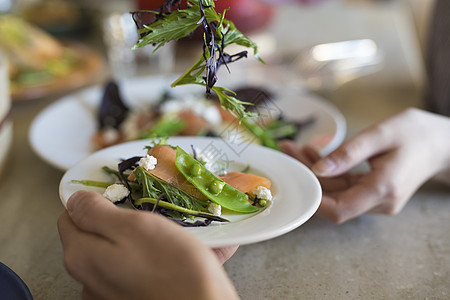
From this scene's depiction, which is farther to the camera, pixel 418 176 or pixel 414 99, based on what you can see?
pixel 414 99

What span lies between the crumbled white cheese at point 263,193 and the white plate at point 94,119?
0.36 meters

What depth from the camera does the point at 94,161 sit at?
0.79 m

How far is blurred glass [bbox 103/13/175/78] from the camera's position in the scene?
5.63 ft

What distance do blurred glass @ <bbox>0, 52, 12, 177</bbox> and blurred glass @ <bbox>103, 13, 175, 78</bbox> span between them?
659 millimetres

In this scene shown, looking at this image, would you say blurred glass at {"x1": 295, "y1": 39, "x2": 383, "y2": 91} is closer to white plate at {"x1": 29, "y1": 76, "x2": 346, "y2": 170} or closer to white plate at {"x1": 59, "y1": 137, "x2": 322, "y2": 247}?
white plate at {"x1": 29, "y1": 76, "x2": 346, "y2": 170}

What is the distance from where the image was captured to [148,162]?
2.23ft

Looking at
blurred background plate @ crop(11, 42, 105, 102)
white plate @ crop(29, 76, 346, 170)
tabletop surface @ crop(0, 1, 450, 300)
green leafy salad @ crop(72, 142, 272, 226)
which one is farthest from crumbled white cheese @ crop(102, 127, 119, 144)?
green leafy salad @ crop(72, 142, 272, 226)

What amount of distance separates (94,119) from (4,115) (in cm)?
32

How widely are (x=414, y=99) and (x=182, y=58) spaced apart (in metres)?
0.94

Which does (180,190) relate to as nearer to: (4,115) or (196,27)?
(196,27)

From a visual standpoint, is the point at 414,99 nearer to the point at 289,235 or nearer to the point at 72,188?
the point at 289,235

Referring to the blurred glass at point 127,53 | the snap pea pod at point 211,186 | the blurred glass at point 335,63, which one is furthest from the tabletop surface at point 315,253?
the blurred glass at point 127,53

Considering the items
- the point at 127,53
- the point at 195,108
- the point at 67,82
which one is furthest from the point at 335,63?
the point at 67,82

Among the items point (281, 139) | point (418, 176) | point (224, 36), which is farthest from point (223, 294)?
point (281, 139)
